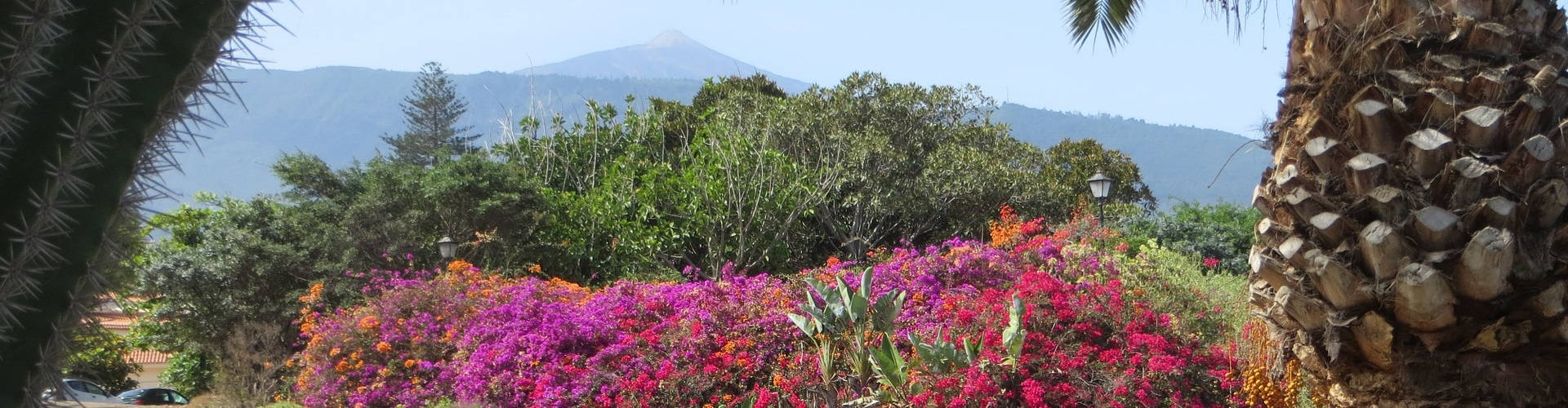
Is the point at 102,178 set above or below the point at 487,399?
above

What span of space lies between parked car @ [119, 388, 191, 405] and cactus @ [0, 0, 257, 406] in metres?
23.1

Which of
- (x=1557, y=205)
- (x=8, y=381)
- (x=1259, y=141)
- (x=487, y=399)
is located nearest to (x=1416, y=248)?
(x=1557, y=205)

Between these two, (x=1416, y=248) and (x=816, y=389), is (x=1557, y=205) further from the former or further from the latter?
(x=816, y=389)

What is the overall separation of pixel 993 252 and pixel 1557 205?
264 inches

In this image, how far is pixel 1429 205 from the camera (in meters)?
3.35

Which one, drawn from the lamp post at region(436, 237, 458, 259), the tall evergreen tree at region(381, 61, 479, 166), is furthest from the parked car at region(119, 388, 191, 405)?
the tall evergreen tree at region(381, 61, 479, 166)

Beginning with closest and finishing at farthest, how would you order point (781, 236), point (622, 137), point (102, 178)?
1. point (102, 178)
2. point (781, 236)
3. point (622, 137)

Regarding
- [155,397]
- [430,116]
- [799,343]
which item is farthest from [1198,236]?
[430,116]

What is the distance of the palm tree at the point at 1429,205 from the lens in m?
3.33

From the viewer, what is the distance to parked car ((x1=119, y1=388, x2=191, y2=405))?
23.2 m

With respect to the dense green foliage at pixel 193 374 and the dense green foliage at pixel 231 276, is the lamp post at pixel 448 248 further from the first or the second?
the dense green foliage at pixel 193 374

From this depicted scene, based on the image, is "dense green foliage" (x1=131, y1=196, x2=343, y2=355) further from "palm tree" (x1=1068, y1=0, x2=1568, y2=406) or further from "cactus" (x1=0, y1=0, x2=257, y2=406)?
"palm tree" (x1=1068, y1=0, x2=1568, y2=406)

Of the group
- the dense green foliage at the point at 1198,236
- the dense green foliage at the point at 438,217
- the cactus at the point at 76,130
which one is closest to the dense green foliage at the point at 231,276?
the dense green foliage at the point at 438,217

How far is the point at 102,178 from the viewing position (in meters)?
2.62
